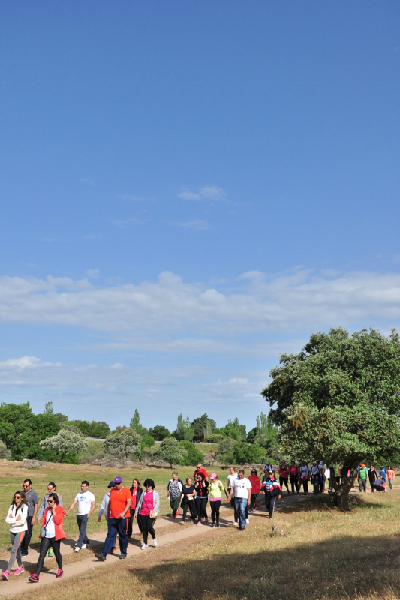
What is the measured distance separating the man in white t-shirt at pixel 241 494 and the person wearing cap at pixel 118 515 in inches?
196

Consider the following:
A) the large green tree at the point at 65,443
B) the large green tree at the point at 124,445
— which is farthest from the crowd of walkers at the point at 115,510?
the large green tree at the point at 124,445

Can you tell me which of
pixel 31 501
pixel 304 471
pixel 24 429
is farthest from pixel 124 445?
pixel 31 501

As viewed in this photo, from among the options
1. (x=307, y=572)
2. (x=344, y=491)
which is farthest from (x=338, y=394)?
(x=307, y=572)

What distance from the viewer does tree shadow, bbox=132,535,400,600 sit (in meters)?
10.5

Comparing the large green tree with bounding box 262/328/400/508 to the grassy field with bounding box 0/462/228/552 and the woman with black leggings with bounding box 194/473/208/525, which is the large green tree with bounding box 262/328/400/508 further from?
the grassy field with bounding box 0/462/228/552

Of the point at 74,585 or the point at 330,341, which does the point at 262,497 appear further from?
the point at 74,585

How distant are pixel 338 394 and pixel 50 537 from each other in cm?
1550

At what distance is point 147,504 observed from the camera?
52.6 ft

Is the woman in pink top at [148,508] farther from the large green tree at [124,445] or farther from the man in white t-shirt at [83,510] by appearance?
the large green tree at [124,445]

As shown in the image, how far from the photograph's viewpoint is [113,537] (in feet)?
49.3

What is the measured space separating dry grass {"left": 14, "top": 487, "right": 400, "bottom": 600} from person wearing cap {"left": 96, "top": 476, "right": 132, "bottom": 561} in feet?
2.35

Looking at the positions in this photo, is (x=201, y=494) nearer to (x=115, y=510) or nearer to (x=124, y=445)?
(x=115, y=510)

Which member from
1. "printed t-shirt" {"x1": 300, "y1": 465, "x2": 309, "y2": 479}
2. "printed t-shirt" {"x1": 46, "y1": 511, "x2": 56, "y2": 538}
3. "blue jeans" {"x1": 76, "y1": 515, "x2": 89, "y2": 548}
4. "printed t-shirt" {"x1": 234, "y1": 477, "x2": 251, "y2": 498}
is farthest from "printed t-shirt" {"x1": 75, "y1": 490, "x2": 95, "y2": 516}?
"printed t-shirt" {"x1": 300, "y1": 465, "x2": 309, "y2": 479}

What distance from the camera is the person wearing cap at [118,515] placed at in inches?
577
